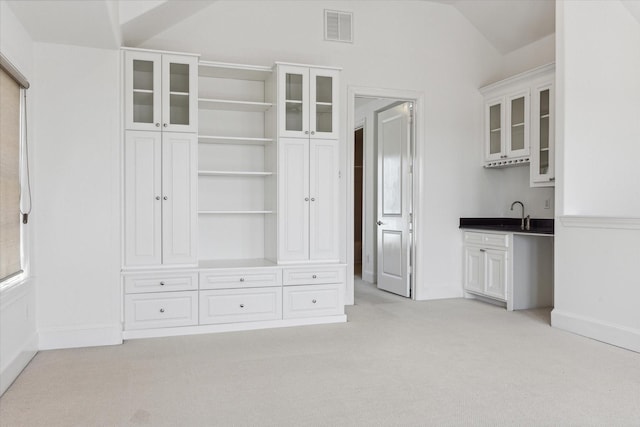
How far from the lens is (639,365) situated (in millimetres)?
3285

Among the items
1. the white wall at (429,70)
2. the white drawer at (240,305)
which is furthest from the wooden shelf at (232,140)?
the white drawer at (240,305)

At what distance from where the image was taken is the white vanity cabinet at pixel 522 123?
495cm

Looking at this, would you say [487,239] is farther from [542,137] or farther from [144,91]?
[144,91]

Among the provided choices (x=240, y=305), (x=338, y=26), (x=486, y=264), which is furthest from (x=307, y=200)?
(x=486, y=264)

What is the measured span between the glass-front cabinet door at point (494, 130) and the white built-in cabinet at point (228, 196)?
2.06 m

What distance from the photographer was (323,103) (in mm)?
4617

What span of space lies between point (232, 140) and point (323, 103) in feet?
3.01

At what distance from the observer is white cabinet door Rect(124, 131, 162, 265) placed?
13.3 ft

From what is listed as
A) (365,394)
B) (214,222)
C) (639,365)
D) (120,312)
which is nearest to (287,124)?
(214,222)

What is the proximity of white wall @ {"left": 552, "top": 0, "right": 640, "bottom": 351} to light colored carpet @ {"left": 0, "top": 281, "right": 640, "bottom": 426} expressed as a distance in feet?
1.98

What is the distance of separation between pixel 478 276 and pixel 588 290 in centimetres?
151

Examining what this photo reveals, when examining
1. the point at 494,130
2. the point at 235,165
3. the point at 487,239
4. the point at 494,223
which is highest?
the point at 494,130

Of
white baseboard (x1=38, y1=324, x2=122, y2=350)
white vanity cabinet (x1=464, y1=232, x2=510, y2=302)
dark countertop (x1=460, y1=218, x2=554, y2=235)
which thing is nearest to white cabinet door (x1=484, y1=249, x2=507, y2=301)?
white vanity cabinet (x1=464, y1=232, x2=510, y2=302)

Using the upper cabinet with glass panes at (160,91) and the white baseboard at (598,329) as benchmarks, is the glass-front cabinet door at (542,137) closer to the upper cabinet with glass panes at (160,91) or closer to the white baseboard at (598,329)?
the white baseboard at (598,329)
